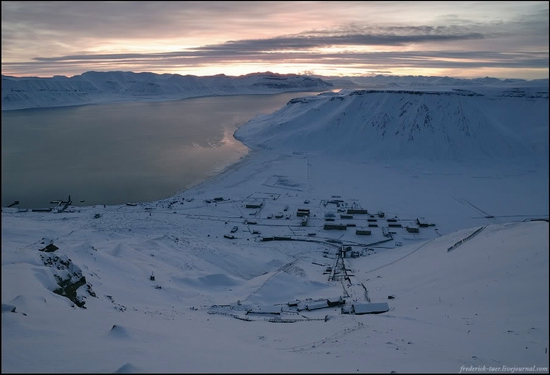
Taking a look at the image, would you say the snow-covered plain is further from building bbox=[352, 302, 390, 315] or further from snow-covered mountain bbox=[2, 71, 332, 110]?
snow-covered mountain bbox=[2, 71, 332, 110]

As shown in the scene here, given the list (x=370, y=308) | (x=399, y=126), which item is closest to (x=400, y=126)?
(x=399, y=126)

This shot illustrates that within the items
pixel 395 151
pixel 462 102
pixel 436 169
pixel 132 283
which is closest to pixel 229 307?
pixel 132 283

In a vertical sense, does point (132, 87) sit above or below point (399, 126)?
above

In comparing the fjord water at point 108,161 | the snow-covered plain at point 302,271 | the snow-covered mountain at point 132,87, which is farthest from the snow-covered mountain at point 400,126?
the snow-covered mountain at point 132,87

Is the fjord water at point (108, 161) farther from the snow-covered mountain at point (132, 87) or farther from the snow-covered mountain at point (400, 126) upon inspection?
the snow-covered mountain at point (132, 87)

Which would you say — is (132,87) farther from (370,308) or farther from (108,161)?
(370,308)

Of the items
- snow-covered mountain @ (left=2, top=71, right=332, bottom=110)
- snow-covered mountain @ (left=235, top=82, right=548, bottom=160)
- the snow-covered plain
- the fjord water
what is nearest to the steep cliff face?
snow-covered mountain @ (left=235, top=82, right=548, bottom=160)
